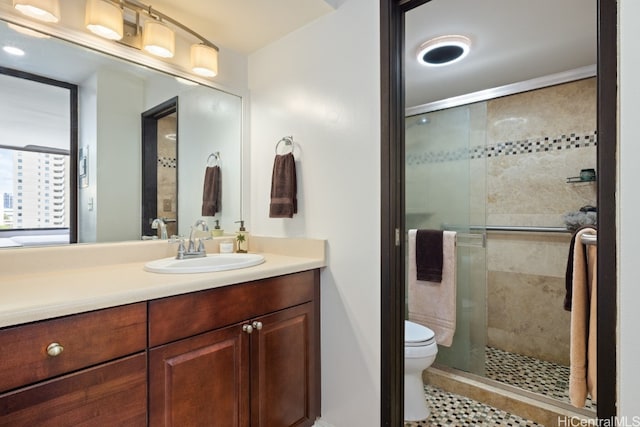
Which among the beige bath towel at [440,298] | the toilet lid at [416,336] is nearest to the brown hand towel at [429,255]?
the beige bath towel at [440,298]

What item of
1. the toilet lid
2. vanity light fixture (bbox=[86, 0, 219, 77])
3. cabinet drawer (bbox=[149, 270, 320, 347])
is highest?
vanity light fixture (bbox=[86, 0, 219, 77])

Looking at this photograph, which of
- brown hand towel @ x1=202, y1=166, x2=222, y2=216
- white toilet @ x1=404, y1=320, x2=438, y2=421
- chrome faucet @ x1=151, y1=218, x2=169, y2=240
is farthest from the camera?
brown hand towel @ x1=202, y1=166, x2=222, y2=216

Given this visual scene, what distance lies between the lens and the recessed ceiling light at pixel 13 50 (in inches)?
48.7

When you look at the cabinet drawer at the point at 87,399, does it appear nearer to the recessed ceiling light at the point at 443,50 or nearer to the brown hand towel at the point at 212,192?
the brown hand towel at the point at 212,192

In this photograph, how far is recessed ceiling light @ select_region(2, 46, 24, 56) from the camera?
1.24 metres

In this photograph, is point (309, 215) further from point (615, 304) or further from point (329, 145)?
point (615, 304)

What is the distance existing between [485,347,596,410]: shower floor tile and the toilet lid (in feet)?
2.18

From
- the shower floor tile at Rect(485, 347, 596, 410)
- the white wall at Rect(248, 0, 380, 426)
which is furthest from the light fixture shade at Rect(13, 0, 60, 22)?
the shower floor tile at Rect(485, 347, 596, 410)

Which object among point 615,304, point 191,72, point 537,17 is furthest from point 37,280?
point 537,17

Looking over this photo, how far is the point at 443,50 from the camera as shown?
192cm

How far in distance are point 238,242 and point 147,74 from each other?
1.01 meters

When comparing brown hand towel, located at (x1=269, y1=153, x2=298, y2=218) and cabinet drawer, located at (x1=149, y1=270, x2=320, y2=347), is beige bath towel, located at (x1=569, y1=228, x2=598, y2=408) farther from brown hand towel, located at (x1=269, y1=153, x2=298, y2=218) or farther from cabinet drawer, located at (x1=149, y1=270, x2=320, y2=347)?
brown hand towel, located at (x1=269, y1=153, x2=298, y2=218)

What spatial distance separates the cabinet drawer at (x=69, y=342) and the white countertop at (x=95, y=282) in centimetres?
3

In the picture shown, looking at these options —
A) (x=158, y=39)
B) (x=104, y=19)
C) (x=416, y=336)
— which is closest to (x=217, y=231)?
(x=158, y=39)
